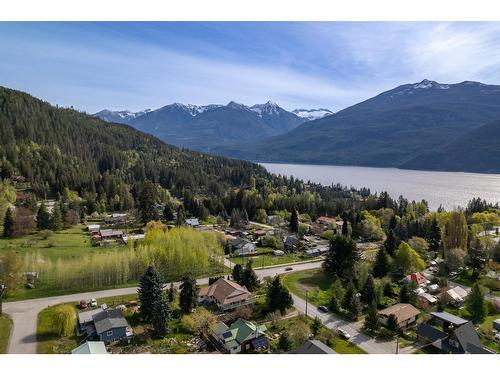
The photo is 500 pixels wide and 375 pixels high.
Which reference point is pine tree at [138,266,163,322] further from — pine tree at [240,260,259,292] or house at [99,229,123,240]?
house at [99,229,123,240]

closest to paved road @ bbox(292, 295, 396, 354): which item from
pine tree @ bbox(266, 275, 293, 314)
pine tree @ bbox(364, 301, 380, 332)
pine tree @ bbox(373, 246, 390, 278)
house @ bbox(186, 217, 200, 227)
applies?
pine tree @ bbox(364, 301, 380, 332)

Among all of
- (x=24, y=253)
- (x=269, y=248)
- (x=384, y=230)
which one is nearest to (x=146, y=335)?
(x=24, y=253)

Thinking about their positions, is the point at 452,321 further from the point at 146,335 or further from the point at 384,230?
the point at 384,230

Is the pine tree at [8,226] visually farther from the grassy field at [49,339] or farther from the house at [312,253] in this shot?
the house at [312,253]

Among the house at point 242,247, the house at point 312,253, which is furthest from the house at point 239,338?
the house at point 312,253

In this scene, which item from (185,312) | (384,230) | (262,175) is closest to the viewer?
(185,312)

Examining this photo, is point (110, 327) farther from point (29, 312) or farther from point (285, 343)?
point (285, 343)
